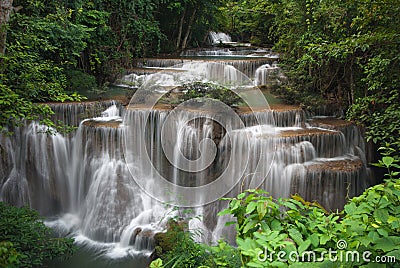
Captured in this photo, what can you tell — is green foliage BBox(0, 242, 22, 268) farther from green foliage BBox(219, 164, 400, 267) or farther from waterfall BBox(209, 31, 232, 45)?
waterfall BBox(209, 31, 232, 45)

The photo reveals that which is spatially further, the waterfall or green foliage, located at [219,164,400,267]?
the waterfall

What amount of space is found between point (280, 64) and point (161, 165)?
514 centimetres

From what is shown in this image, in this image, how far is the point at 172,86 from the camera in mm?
8867

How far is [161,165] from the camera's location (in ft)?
23.1

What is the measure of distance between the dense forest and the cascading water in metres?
0.84

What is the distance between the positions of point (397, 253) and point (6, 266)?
291cm

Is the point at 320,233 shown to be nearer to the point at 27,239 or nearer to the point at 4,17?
the point at 27,239

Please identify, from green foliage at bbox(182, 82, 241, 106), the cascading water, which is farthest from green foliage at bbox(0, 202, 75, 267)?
green foliage at bbox(182, 82, 241, 106)

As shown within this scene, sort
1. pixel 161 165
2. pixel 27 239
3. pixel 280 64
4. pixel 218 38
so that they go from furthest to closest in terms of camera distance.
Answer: pixel 218 38 → pixel 280 64 → pixel 161 165 → pixel 27 239

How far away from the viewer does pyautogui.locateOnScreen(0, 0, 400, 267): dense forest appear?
1.99m

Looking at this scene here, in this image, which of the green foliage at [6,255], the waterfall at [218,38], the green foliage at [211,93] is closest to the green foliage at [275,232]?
the green foliage at [6,255]

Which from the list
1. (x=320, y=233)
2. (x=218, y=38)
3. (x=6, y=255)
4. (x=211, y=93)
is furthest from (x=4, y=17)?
(x=218, y=38)

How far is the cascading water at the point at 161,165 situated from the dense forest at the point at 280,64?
2.77ft

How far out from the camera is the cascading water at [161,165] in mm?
6504
